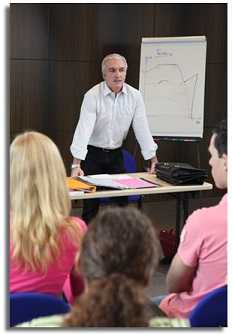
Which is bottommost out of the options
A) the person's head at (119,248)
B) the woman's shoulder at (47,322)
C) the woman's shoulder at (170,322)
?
the woman's shoulder at (170,322)

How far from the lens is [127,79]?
486 cm

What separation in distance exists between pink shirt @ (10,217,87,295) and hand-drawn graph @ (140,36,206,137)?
2.69 metres

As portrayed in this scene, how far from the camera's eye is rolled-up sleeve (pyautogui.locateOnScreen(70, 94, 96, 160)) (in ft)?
11.4

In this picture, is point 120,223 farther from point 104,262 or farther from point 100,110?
point 100,110

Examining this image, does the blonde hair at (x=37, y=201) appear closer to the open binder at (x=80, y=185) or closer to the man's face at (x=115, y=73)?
the open binder at (x=80, y=185)

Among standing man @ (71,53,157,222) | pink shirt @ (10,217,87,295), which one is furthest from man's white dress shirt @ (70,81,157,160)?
pink shirt @ (10,217,87,295)

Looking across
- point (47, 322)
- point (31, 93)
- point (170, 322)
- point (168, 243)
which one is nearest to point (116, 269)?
point (47, 322)

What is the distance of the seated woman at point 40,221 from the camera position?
1639mm

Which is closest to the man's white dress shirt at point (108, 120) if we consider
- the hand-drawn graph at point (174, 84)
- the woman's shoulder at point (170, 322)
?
the hand-drawn graph at point (174, 84)

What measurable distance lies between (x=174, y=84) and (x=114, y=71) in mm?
1015

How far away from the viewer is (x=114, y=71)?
346cm

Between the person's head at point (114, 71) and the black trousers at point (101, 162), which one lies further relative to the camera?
the black trousers at point (101, 162)

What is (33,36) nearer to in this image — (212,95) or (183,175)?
(212,95)

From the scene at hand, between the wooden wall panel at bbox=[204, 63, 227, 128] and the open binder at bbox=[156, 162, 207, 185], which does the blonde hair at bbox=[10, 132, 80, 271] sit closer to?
the open binder at bbox=[156, 162, 207, 185]
